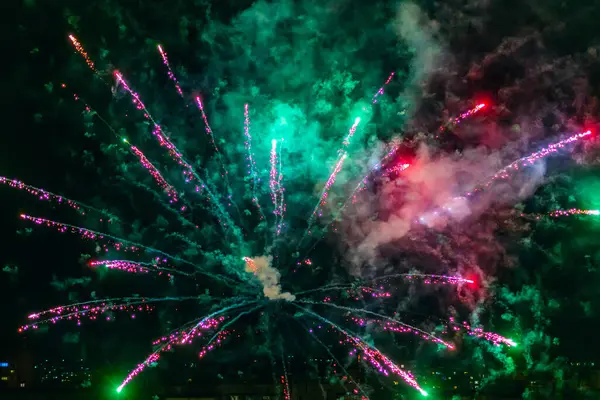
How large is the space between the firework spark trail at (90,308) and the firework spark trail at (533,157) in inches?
384

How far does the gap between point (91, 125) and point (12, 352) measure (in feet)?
37.1

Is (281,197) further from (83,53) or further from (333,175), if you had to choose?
(83,53)

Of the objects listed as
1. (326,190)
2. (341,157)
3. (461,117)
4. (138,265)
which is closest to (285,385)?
(138,265)

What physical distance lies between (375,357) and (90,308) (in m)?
11.3

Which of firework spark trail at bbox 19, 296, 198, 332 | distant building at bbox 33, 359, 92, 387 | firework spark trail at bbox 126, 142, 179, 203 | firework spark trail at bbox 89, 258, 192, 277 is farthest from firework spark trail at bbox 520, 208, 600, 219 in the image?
distant building at bbox 33, 359, 92, 387

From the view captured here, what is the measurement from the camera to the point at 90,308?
17.5 meters

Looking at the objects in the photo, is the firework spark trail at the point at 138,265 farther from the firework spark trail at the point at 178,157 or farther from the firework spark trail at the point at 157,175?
the firework spark trail at the point at 178,157

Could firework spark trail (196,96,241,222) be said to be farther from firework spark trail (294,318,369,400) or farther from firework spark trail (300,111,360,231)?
firework spark trail (294,318,369,400)

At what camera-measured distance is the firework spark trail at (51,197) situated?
41.0 ft

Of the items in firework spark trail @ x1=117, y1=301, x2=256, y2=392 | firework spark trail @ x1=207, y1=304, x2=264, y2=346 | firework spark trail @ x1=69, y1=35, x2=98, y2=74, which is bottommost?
firework spark trail @ x1=207, y1=304, x2=264, y2=346

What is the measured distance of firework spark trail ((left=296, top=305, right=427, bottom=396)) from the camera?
13.5 meters

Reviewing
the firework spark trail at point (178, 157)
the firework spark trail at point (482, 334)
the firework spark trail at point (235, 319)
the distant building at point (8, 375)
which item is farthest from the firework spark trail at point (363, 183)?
the distant building at point (8, 375)

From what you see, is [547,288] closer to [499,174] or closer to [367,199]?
[499,174]

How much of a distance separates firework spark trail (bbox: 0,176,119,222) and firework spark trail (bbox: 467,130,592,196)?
1031 centimetres
